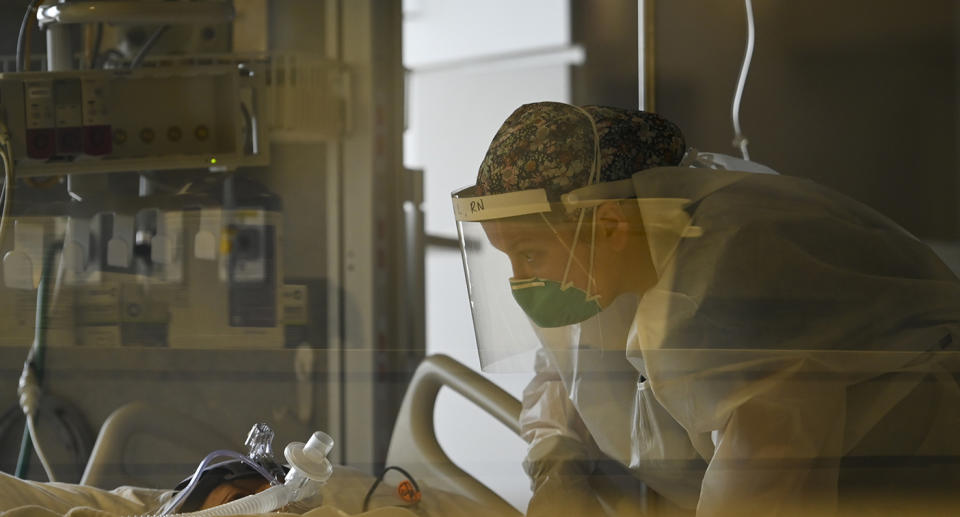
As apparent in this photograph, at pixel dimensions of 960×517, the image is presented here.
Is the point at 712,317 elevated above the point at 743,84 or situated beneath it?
situated beneath

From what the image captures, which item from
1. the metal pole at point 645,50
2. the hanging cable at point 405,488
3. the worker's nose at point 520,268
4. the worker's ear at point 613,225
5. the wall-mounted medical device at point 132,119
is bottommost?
the hanging cable at point 405,488

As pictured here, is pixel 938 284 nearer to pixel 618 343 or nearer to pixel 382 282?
pixel 618 343

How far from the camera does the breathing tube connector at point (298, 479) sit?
3.46 feet

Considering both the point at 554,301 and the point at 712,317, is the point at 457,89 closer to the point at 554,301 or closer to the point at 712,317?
the point at 554,301

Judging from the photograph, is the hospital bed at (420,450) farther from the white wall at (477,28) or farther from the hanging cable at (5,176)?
the white wall at (477,28)

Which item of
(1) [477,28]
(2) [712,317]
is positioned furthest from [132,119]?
(1) [477,28]

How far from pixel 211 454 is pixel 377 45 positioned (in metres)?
1.44

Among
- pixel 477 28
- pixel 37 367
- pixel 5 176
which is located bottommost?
pixel 37 367

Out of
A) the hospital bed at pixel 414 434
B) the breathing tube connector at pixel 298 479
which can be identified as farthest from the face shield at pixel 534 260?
the breathing tube connector at pixel 298 479

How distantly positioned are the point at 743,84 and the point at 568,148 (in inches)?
60.7

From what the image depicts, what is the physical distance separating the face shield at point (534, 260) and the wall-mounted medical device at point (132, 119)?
1.90 feet

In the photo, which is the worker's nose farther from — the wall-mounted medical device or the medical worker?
the wall-mounted medical device

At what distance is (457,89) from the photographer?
7.33ft

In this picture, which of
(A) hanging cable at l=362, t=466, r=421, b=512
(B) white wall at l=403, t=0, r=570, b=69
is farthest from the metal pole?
(B) white wall at l=403, t=0, r=570, b=69
